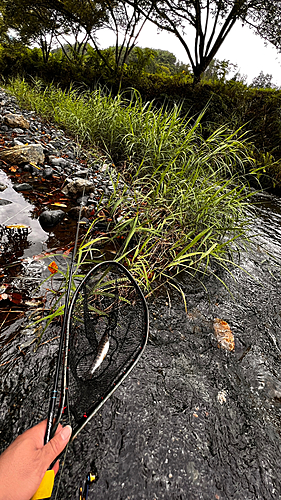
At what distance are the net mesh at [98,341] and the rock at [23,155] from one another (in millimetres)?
2704

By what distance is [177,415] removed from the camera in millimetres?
1203

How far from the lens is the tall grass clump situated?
2.03m

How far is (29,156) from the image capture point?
10.5ft

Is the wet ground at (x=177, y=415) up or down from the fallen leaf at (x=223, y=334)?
down

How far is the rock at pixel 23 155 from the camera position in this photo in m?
3.17

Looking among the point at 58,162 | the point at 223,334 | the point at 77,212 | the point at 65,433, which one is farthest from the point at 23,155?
the point at 65,433

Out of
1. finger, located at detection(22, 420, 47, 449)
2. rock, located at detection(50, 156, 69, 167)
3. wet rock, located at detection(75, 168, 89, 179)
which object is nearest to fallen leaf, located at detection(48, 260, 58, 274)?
finger, located at detection(22, 420, 47, 449)

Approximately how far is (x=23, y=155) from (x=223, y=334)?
327 centimetres

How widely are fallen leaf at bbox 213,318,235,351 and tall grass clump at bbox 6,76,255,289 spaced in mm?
487

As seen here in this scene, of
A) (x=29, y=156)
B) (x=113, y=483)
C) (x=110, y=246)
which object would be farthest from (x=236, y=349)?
(x=29, y=156)

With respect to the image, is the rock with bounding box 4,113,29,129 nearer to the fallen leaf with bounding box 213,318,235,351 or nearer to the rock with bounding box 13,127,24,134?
the rock with bounding box 13,127,24,134

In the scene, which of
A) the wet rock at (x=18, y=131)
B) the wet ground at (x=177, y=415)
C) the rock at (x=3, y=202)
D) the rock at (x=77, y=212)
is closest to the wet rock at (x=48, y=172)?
the rock at (x=3, y=202)

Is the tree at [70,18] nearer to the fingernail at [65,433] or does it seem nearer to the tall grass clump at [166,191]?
the tall grass clump at [166,191]

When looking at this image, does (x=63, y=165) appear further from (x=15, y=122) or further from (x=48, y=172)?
(x=15, y=122)
